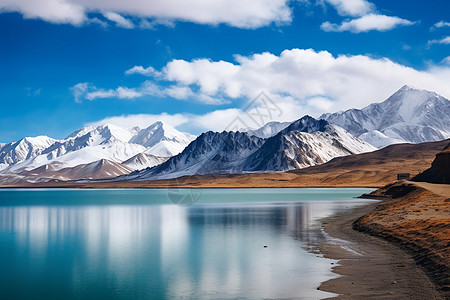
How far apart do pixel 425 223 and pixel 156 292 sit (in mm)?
21592

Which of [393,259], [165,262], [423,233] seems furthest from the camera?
[423,233]

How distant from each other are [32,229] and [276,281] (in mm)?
39055

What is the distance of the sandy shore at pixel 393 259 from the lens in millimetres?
19969

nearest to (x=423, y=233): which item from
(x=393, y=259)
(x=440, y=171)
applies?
(x=393, y=259)

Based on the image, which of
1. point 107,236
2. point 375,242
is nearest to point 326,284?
point 375,242

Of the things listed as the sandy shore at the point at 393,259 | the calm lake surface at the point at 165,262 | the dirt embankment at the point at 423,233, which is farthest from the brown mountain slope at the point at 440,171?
the sandy shore at the point at 393,259

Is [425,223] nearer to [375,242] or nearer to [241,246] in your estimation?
[375,242]

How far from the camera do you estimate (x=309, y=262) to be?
27953 mm

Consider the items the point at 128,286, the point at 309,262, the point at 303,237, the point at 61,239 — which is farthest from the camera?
the point at 61,239

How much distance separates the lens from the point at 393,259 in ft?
87.5

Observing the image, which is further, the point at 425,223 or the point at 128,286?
the point at 425,223

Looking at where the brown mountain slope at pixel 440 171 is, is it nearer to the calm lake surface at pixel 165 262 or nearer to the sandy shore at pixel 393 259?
Answer: the calm lake surface at pixel 165 262

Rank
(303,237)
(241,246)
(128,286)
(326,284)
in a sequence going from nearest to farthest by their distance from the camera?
(326,284) → (128,286) → (241,246) → (303,237)

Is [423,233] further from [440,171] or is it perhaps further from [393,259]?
[440,171]
